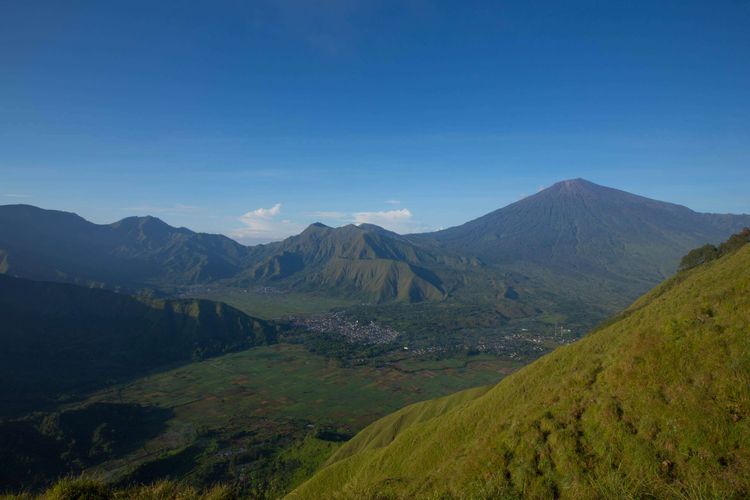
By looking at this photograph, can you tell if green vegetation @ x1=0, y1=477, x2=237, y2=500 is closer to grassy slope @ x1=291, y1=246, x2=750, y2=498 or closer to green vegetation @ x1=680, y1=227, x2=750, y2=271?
grassy slope @ x1=291, y1=246, x2=750, y2=498

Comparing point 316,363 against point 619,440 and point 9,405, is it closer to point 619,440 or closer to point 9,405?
point 9,405

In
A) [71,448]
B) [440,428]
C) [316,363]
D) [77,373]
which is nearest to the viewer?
[440,428]

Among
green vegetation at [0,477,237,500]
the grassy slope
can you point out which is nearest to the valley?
green vegetation at [0,477,237,500]

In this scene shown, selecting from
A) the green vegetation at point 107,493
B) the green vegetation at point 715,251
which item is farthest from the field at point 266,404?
the green vegetation at point 715,251

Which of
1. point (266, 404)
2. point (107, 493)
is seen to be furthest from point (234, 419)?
point (107, 493)

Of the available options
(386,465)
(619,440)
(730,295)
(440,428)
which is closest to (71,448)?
(386,465)

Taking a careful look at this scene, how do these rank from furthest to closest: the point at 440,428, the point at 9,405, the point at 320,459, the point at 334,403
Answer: the point at 334,403, the point at 9,405, the point at 320,459, the point at 440,428

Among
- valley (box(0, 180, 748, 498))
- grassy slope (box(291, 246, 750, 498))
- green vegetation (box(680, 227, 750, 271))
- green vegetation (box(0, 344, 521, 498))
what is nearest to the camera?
grassy slope (box(291, 246, 750, 498))
